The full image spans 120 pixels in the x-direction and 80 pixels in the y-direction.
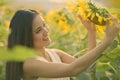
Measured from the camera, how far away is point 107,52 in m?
2.08

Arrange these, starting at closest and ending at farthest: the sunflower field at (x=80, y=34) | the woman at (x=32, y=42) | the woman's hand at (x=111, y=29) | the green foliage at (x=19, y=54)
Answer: the green foliage at (x=19, y=54) → the sunflower field at (x=80, y=34) → the woman's hand at (x=111, y=29) → the woman at (x=32, y=42)

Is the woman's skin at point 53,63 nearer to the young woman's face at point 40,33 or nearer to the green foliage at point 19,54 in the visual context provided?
the young woman's face at point 40,33

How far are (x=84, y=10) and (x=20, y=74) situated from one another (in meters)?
0.53

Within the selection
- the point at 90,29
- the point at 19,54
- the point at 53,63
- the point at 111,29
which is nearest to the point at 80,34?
the point at 90,29

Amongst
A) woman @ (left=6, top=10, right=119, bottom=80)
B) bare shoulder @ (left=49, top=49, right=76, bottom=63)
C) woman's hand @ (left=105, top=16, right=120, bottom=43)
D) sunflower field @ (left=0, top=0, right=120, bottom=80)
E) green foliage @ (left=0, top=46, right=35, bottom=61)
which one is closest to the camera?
green foliage @ (left=0, top=46, right=35, bottom=61)

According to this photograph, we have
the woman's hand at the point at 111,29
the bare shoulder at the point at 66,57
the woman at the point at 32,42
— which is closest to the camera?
the woman's hand at the point at 111,29

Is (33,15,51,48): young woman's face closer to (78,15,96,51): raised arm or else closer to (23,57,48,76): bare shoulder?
(23,57,48,76): bare shoulder

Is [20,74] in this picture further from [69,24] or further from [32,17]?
[69,24]

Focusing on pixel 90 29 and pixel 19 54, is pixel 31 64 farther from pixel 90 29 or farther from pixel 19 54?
pixel 19 54

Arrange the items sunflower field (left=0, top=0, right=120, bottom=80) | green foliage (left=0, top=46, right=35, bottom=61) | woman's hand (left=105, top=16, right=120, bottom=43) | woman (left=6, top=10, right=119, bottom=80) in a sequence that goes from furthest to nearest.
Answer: woman (left=6, top=10, right=119, bottom=80)
woman's hand (left=105, top=16, right=120, bottom=43)
sunflower field (left=0, top=0, right=120, bottom=80)
green foliage (left=0, top=46, right=35, bottom=61)

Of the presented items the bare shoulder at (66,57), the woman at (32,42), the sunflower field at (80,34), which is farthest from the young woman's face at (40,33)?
the bare shoulder at (66,57)

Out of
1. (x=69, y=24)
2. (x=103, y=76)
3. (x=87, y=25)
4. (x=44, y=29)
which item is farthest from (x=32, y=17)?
(x=69, y=24)

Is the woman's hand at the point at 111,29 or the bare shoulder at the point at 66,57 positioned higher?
the woman's hand at the point at 111,29

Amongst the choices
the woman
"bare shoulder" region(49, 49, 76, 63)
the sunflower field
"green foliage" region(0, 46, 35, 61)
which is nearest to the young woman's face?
the woman
